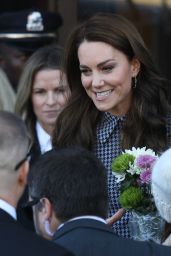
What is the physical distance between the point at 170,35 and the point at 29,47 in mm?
2335

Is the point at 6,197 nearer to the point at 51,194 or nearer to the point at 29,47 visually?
the point at 51,194

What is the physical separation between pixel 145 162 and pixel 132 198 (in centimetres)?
17

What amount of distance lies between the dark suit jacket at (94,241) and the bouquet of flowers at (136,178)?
66cm

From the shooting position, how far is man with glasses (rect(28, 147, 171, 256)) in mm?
3232

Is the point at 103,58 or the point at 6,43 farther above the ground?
the point at 103,58

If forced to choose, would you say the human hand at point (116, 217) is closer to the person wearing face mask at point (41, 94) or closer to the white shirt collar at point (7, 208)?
the white shirt collar at point (7, 208)

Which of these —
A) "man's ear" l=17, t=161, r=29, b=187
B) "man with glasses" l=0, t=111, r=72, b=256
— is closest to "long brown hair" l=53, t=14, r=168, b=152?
"man with glasses" l=0, t=111, r=72, b=256

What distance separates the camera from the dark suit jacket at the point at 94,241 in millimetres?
3227

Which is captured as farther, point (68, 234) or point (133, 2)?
point (133, 2)

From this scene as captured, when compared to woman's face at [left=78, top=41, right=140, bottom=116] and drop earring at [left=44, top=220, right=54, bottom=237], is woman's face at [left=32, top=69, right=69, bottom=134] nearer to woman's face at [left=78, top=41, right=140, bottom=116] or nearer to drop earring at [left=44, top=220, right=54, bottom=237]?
woman's face at [left=78, top=41, right=140, bottom=116]

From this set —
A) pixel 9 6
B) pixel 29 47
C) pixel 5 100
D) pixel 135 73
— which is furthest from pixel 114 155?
pixel 9 6

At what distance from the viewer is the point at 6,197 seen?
324cm

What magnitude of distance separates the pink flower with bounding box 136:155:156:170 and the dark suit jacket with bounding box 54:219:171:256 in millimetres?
746

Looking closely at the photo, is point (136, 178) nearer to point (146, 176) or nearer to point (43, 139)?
point (146, 176)
